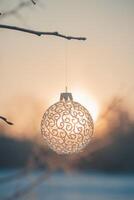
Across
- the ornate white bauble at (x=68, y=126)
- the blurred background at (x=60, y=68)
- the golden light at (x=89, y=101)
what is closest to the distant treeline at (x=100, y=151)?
the blurred background at (x=60, y=68)

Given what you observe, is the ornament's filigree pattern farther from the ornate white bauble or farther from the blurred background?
the blurred background

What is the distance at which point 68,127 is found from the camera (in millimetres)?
2518

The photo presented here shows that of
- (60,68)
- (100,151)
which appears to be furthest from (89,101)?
(100,151)

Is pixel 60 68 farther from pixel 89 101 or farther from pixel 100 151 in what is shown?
pixel 100 151

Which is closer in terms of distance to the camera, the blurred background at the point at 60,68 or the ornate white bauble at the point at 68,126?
the ornate white bauble at the point at 68,126

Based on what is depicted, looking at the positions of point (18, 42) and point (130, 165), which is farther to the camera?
point (130, 165)

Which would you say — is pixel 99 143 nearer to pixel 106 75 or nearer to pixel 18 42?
pixel 106 75

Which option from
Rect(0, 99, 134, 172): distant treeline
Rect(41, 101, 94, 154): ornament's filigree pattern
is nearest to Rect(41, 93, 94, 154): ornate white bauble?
Rect(41, 101, 94, 154): ornament's filigree pattern

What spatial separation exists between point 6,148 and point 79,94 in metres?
1.02

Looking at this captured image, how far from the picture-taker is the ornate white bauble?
2506mm

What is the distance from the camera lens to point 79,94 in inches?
149

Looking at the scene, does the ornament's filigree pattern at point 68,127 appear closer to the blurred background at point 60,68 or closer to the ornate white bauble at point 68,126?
the ornate white bauble at point 68,126

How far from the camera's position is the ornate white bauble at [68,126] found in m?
2.51

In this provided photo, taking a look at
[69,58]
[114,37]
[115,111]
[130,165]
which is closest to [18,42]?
[69,58]
